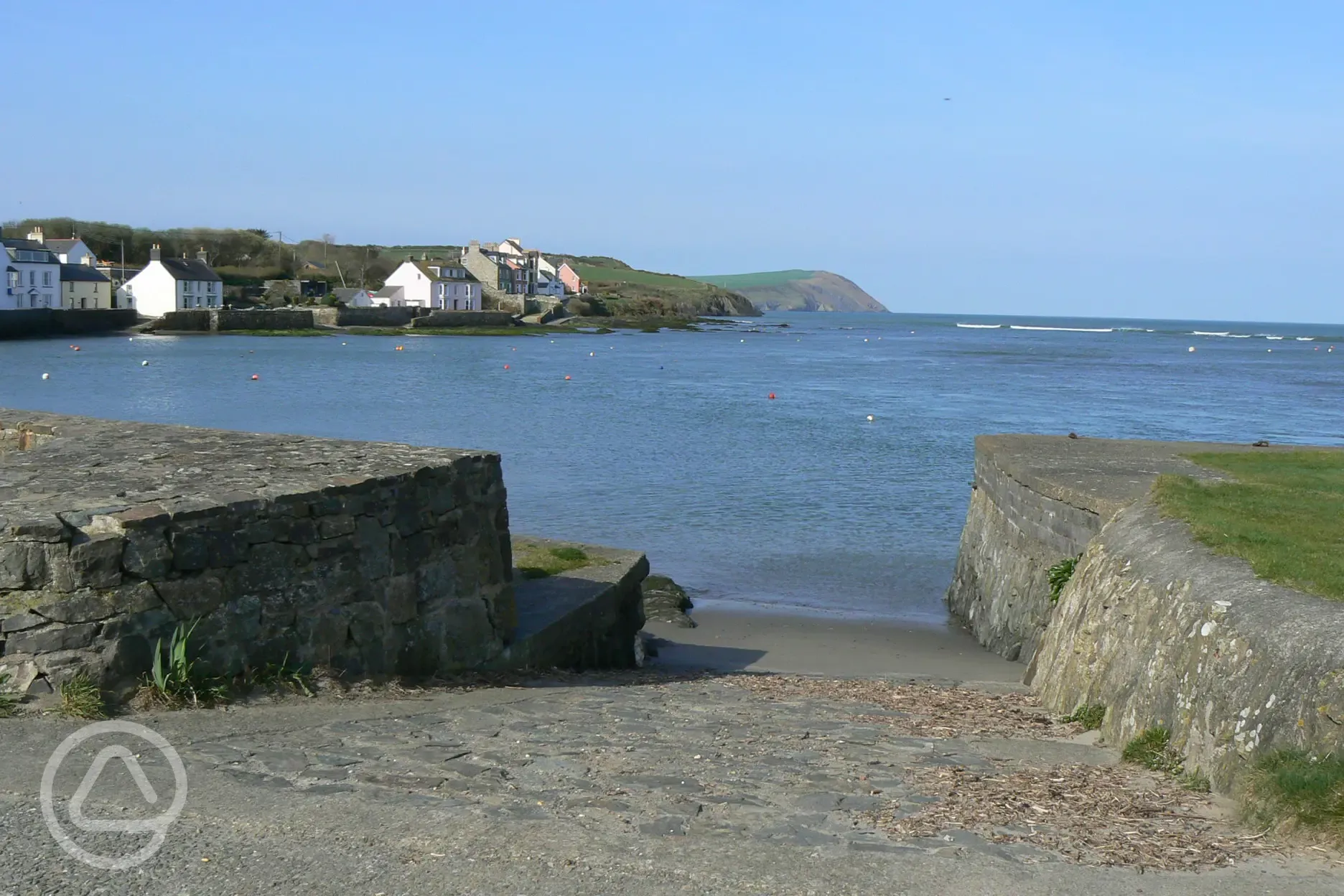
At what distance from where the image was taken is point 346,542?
7.77m

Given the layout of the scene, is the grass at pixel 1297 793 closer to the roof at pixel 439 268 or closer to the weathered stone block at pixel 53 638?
the weathered stone block at pixel 53 638

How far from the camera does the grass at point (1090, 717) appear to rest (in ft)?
26.6

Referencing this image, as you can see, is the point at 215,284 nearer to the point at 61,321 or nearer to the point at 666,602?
the point at 61,321

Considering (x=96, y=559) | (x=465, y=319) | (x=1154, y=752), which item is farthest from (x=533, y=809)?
(x=465, y=319)

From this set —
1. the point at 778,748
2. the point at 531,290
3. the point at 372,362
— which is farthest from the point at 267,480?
the point at 531,290

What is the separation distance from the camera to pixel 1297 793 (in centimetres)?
525

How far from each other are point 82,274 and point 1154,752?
110 metres

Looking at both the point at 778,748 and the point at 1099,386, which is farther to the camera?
the point at 1099,386

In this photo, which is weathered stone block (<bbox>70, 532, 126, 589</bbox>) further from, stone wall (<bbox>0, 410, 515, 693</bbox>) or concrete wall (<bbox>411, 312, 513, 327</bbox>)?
concrete wall (<bbox>411, 312, 513, 327</bbox>)

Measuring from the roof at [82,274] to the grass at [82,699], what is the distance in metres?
106

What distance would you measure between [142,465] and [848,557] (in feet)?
48.4

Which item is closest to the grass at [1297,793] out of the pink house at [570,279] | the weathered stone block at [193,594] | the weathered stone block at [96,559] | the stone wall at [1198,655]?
the stone wall at [1198,655]

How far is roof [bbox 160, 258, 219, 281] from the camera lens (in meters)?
105

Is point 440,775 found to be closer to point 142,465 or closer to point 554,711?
point 554,711
